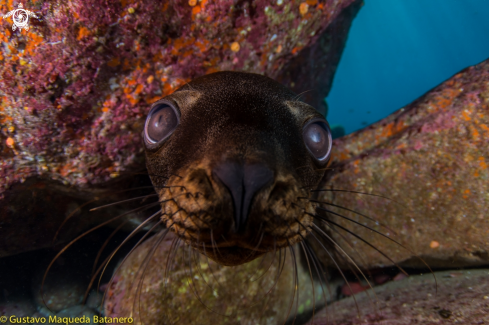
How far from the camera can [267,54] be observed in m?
3.05

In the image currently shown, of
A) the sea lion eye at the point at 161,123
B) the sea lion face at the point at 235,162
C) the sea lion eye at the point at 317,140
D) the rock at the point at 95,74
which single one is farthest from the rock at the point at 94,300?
the sea lion eye at the point at 317,140

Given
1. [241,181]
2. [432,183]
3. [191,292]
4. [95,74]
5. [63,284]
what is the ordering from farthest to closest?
[63,284] < [432,183] < [191,292] < [95,74] < [241,181]

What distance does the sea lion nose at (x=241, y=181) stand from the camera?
1.13 meters

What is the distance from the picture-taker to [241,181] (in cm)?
115

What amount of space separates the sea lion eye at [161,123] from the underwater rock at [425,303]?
229 cm

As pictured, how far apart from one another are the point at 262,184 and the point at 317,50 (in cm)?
513

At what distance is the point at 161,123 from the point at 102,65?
104 centimetres

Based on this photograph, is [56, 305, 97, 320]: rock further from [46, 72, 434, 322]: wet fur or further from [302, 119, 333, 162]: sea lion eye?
[302, 119, 333, 162]: sea lion eye

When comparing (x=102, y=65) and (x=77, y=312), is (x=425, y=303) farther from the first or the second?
(x=77, y=312)

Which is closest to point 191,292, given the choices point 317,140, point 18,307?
point 317,140

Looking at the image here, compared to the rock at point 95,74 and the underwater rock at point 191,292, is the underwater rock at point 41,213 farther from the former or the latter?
the underwater rock at point 191,292

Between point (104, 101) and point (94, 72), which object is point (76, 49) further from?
point (104, 101)

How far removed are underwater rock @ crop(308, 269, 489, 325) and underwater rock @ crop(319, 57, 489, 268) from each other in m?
0.26

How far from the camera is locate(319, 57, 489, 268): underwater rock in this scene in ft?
8.21
